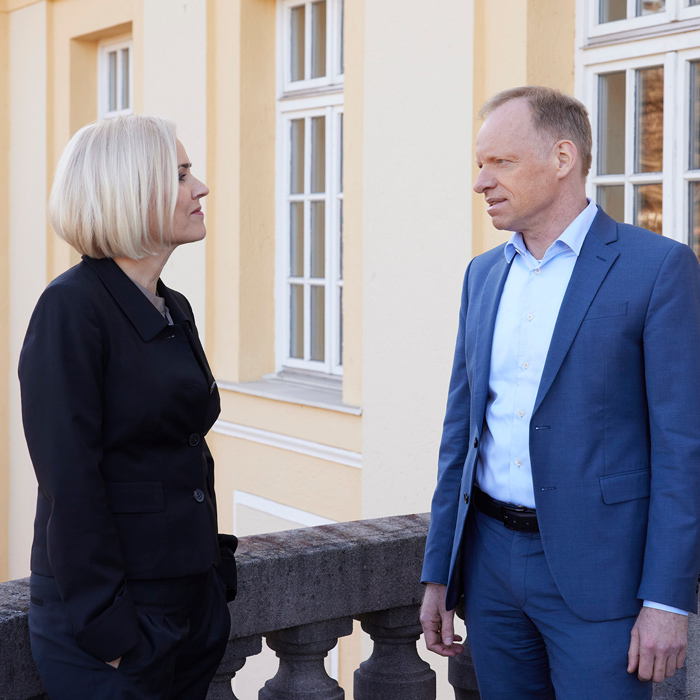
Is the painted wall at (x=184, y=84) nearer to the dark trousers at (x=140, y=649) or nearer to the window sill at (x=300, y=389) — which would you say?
the window sill at (x=300, y=389)

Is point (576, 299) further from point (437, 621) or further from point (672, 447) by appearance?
point (437, 621)

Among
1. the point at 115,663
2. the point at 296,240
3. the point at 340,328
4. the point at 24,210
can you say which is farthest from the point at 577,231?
the point at 24,210

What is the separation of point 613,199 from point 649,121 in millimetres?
395

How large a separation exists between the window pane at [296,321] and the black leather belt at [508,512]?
16.8 feet

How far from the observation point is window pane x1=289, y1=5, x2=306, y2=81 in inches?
283

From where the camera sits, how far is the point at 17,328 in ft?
33.2

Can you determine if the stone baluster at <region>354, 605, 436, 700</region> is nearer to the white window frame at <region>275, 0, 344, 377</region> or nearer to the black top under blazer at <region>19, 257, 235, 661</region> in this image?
the black top under blazer at <region>19, 257, 235, 661</region>

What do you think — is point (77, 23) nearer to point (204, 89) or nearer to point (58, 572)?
point (204, 89)

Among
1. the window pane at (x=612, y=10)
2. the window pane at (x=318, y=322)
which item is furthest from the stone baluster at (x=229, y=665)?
the window pane at (x=318, y=322)

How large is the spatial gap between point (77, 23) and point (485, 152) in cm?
771

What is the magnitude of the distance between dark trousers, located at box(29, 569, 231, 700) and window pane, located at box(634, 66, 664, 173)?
3523 millimetres

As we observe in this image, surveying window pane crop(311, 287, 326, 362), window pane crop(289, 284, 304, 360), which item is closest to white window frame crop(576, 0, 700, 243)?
window pane crop(311, 287, 326, 362)

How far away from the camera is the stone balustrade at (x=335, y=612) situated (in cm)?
253

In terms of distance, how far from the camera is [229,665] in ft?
8.21
